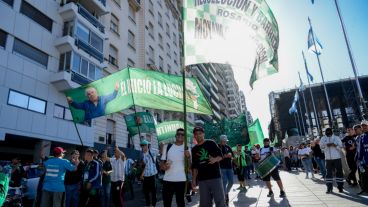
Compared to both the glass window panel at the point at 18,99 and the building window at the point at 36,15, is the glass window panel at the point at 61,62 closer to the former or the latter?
the building window at the point at 36,15

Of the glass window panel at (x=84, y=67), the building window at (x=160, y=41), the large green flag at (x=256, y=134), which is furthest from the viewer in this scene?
the building window at (x=160, y=41)

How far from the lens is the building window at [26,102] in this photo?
47.4 ft

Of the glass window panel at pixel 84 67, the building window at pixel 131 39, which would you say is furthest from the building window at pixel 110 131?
the building window at pixel 131 39

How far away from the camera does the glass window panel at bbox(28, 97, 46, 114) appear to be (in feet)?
50.5

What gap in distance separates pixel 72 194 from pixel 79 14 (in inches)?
595

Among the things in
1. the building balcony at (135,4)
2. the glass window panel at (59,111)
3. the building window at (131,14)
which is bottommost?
the glass window panel at (59,111)

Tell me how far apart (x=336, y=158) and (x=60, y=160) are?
746 cm

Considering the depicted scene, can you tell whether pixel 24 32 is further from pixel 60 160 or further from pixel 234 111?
pixel 234 111

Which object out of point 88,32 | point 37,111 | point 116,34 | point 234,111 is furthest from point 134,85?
point 234,111

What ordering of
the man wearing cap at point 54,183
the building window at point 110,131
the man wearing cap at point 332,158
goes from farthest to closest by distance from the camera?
the building window at point 110,131, the man wearing cap at point 332,158, the man wearing cap at point 54,183

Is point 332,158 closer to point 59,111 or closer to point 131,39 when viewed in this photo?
point 59,111

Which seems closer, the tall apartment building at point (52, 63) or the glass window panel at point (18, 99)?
the glass window panel at point (18, 99)

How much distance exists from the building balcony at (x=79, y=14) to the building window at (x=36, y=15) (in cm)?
126

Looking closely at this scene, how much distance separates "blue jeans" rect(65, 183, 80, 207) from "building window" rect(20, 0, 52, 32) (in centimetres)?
1293
